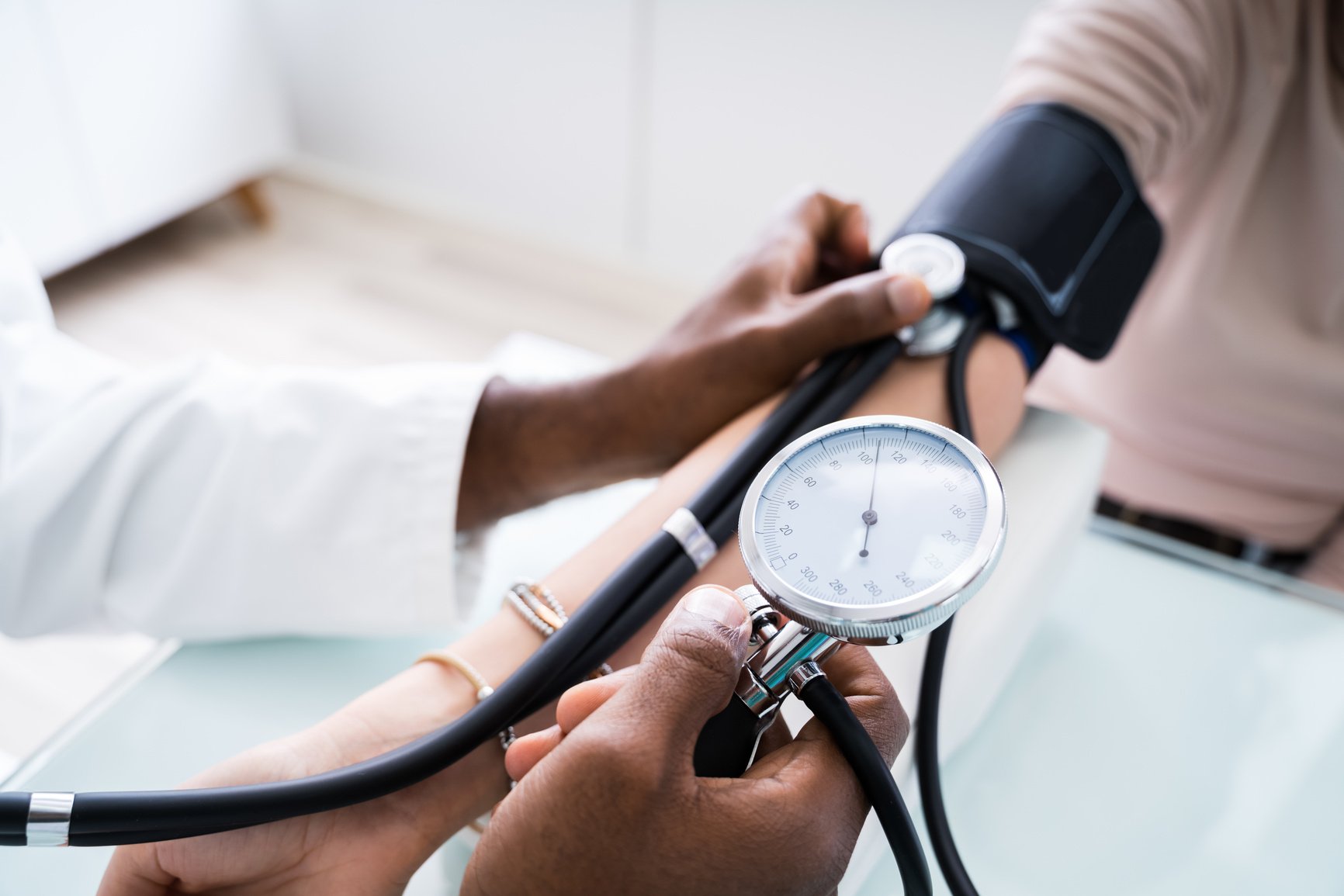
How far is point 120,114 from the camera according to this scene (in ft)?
6.68

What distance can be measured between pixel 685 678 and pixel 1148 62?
2.38ft

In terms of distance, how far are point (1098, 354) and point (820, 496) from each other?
44cm

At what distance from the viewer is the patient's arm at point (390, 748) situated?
48cm

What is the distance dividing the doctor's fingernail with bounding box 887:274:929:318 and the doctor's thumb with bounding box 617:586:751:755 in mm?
339

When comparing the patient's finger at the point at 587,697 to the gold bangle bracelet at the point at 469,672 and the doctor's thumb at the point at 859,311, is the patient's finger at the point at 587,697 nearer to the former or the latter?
the gold bangle bracelet at the point at 469,672

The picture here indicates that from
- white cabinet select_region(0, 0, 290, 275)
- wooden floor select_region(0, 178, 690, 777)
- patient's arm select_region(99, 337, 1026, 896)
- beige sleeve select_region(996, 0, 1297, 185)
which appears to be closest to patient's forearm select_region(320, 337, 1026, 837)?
patient's arm select_region(99, 337, 1026, 896)

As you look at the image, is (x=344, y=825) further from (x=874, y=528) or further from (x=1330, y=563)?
(x=1330, y=563)

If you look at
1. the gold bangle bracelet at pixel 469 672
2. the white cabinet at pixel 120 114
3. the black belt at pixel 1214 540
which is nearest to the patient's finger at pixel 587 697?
the gold bangle bracelet at pixel 469 672

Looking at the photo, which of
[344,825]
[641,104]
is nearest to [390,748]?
[344,825]

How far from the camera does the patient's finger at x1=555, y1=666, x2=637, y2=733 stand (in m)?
0.40

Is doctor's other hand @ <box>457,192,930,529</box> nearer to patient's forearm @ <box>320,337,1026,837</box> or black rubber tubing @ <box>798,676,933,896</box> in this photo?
patient's forearm @ <box>320,337,1026,837</box>

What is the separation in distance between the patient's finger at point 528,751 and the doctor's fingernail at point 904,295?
37 centimetres

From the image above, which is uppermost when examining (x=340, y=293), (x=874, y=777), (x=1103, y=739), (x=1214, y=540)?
(x=874, y=777)

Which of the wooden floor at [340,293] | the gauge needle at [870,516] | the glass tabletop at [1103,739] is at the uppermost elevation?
the gauge needle at [870,516]
